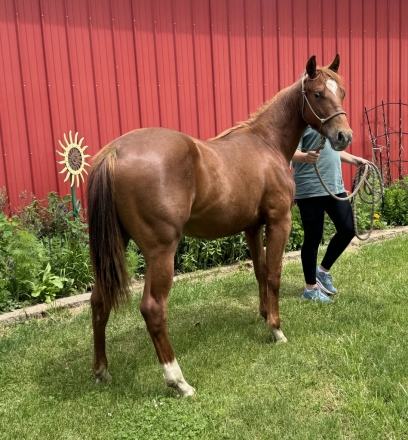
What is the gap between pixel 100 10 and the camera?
514 cm

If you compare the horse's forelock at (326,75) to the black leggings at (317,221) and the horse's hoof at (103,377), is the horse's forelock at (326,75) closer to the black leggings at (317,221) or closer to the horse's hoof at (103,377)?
the black leggings at (317,221)

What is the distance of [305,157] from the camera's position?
3738 mm

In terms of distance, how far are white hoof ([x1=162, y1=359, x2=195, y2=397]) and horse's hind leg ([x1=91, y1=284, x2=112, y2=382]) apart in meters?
0.50

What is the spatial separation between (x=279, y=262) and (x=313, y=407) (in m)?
1.17

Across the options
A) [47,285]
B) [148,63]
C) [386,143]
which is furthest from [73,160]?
[386,143]

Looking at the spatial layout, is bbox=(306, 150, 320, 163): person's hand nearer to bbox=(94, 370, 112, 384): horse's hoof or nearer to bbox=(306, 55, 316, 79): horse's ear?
bbox=(306, 55, 316, 79): horse's ear

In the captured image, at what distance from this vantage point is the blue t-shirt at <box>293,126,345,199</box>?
13.1 ft

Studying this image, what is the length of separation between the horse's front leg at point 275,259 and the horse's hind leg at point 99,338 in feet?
4.17

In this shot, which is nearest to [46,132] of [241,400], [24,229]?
[24,229]

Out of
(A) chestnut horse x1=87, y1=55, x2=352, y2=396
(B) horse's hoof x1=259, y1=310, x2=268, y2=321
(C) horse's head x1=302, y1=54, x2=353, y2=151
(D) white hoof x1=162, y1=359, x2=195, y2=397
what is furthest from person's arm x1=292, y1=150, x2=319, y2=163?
(D) white hoof x1=162, y1=359, x2=195, y2=397

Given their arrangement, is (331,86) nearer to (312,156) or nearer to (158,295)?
(312,156)

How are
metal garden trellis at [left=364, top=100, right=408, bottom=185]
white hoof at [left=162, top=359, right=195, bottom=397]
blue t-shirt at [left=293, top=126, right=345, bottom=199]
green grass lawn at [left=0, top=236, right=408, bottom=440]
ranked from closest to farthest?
green grass lawn at [left=0, top=236, right=408, bottom=440] → white hoof at [left=162, top=359, right=195, bottom=397] → blue t-shirt at [left=293, top=126, right=345, bottom=199] → metal garden trellis at [left=364, top=100, right=408, bottom=185]

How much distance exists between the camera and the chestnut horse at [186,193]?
257 cm

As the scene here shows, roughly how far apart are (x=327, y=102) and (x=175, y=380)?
7.19 ft
